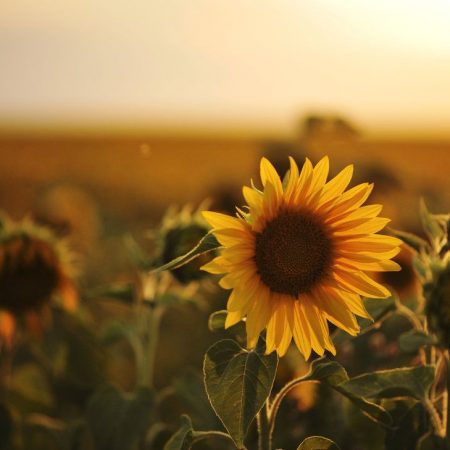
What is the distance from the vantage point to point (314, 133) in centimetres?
280

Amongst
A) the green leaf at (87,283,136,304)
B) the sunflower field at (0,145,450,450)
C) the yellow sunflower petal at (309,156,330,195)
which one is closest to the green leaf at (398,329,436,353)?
the sunflower field at (0,145,450,450)

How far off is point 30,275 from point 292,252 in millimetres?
1115

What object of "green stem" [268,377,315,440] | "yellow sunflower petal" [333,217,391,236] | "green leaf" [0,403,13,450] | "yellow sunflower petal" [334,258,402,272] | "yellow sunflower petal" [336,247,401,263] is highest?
"yellow sunflower petal" [333,217,391,236]

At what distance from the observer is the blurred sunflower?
2.24 metres

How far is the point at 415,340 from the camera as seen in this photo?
59.3 inches

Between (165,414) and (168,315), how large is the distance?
3.84 feet

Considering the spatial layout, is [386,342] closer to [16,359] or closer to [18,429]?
[18,429]

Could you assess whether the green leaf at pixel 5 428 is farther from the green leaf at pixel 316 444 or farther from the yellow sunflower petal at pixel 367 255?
the yellow sunflower petal at pixel 367 255

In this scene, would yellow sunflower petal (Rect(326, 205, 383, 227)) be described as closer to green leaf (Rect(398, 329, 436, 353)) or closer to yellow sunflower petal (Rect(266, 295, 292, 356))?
yellow sunflower petal (Rect(266, 295, 292, 356))

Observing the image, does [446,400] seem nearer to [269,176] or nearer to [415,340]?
[415,340]

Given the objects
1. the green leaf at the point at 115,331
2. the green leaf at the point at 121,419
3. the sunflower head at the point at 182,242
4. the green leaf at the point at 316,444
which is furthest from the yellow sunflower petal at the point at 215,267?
the green leaf at the point at 115,331

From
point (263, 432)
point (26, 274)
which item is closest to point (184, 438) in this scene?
point (263, 432)

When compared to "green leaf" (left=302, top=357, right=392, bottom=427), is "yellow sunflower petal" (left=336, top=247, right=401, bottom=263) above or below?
above

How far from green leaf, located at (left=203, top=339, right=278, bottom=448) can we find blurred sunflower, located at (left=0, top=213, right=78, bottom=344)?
1046 millimetres
